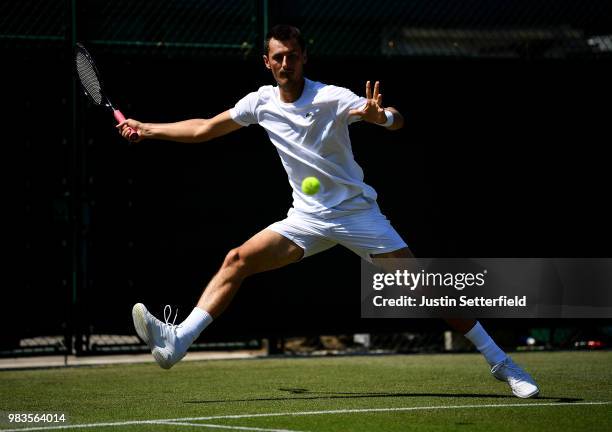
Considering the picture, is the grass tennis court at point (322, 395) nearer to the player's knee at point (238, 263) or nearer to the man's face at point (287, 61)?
the player's knee at point (238, 263)

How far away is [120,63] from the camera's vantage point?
9.02 meters

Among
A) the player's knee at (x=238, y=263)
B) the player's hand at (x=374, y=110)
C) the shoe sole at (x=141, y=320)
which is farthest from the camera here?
the player's knee at (x=238, y=263)

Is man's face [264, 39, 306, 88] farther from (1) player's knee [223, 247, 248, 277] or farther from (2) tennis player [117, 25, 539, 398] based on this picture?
(1) player's knee [223, 247, 248, 277]

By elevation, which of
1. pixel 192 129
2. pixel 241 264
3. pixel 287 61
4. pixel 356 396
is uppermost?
pixel 287 61

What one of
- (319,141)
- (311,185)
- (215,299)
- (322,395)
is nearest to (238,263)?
(215,299)

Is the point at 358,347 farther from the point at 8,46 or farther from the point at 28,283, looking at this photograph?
the point at 8,46

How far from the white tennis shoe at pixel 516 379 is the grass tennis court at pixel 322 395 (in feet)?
0.22

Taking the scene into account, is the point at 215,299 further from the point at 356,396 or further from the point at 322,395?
the point at 356,396

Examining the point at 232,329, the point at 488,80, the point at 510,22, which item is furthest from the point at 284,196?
the point at 510,22

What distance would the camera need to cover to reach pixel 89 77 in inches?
299

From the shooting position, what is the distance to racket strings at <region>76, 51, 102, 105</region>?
748cm

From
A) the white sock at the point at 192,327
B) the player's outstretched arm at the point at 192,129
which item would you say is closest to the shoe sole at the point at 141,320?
the white sock at the point at 192,327

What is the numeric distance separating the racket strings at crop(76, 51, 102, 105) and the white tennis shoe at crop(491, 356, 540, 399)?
298cm

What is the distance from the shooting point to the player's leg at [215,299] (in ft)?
20.9
